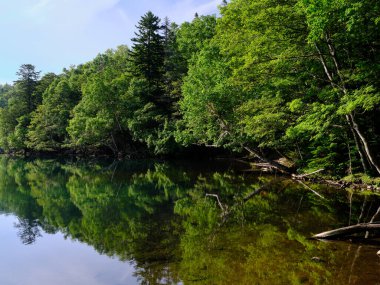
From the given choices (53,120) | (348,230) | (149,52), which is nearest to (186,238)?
(348,230)

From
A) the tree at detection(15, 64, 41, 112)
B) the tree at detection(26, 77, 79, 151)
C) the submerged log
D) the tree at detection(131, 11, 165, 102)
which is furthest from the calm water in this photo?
the tree at detection(15, 64, 41, 112)

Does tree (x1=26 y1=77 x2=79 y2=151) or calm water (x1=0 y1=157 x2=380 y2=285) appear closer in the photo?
calm water (x1=0 y1=157 x2=380 y2=285)

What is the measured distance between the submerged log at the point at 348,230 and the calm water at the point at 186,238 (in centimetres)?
33

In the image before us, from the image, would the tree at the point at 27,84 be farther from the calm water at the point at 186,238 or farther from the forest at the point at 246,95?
the calm water at the point at 186,238

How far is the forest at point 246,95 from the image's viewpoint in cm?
1573

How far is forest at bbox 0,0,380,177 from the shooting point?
51.6 feet

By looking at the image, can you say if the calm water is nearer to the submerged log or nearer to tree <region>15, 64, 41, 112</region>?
the submerged log

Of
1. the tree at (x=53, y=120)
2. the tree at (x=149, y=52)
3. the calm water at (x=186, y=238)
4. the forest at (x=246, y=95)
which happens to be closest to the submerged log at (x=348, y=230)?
the calm water at (x=186, y=238)

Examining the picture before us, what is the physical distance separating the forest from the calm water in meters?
4.21

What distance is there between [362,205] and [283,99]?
8.70 m

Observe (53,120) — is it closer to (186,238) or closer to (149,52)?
(149,52)

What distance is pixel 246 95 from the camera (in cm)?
2856


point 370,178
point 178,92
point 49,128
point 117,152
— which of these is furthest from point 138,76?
point 370,178

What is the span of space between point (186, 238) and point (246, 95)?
61.4 ft
